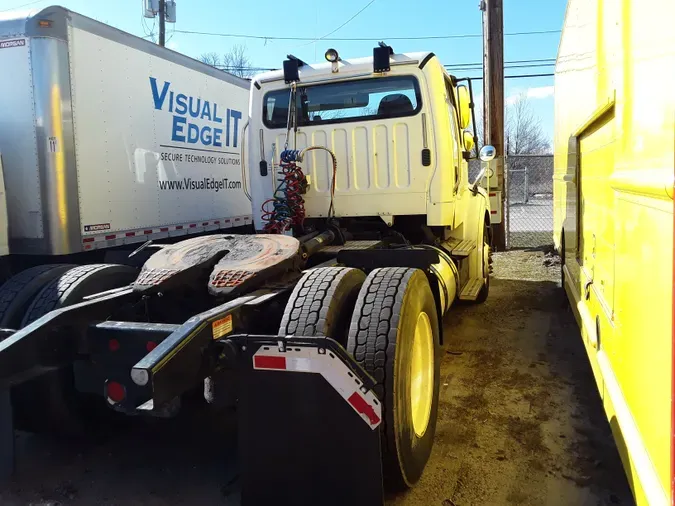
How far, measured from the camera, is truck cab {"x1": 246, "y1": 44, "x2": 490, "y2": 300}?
5.31m

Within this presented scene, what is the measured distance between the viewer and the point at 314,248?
15.3ft

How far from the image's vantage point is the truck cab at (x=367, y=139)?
5.31m

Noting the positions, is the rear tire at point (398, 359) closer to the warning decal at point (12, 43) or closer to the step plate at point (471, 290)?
the step plate at point (471, 290)

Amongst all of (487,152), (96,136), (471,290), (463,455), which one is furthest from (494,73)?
(463,455)

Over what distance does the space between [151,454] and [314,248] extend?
6.34 ft

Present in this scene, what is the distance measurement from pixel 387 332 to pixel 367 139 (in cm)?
293

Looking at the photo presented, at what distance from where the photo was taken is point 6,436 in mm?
2852

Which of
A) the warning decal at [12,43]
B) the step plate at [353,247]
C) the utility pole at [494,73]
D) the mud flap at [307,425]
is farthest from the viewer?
the utility pole at [494,73]

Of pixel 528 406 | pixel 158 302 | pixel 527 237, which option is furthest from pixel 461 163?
pixel 527 237

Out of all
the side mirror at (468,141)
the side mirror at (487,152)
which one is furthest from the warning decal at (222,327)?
the side mirror at (487,152)

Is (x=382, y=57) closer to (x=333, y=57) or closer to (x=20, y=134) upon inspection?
(x=333, y=57)

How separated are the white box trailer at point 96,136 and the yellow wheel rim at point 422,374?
3898mm

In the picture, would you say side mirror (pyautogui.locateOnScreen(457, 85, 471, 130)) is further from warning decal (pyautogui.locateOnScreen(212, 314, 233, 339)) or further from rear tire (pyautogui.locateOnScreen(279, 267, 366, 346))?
warning decal (pyautogui.locateOnScreen(212, 314, 233, 339))

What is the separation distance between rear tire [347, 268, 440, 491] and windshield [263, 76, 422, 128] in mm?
2375
